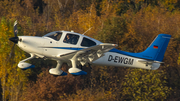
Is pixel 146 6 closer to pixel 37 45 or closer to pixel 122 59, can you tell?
pixel 122 59

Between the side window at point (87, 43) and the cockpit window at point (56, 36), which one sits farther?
the side window at point (87, 43)

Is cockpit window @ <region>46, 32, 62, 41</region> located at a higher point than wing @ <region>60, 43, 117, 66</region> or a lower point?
higher

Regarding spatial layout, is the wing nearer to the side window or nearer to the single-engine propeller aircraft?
the single-engine propeller aircraft

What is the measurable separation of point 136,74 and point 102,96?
4.31 meters

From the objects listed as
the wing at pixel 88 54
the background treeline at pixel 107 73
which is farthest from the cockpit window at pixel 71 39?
the background treeline at pixel 107 73

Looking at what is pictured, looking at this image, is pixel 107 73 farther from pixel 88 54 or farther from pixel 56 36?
pixel 56 36

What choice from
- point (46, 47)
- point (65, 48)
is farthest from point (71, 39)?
point (46, 47)

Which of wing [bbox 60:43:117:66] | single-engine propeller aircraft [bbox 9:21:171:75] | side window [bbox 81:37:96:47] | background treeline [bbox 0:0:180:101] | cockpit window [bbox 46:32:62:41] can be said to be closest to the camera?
wing [bbox 60:43:117:66]

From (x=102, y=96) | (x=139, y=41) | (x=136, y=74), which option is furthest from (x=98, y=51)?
(x=139, y=41)

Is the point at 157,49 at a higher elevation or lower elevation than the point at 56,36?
lower

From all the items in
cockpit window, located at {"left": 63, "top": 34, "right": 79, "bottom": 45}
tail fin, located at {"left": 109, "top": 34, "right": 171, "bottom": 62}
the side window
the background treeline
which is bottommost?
the background treeline

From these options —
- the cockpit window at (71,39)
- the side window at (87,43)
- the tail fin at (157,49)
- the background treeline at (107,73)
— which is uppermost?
the cockpit window at (71,39)

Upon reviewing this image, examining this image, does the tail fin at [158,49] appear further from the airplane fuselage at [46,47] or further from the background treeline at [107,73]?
the background treeline at [107,73]

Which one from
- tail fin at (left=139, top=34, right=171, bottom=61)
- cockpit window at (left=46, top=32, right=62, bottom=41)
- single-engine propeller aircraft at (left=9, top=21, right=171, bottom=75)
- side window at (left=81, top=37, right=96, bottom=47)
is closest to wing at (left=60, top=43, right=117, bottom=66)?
single-engine propeller aircraft at (left=9, top=21, right=171, bottom=75)
